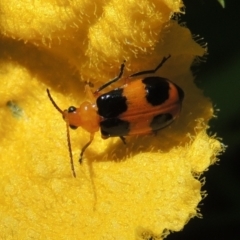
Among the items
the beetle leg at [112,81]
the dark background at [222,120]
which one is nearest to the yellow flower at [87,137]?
the beetle leg at [112,81]

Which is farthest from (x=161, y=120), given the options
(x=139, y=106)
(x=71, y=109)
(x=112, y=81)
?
(x=71, y=109)

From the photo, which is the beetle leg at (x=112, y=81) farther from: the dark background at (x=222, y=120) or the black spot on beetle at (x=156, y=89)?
the dark background at (x=222, y=120)

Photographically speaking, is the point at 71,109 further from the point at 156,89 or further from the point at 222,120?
the point at 222,120

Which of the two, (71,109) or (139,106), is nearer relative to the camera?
(139,106)

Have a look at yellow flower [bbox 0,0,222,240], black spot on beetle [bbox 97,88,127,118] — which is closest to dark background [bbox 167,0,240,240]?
Result: yellow flower [bbox 0,0,222,240]

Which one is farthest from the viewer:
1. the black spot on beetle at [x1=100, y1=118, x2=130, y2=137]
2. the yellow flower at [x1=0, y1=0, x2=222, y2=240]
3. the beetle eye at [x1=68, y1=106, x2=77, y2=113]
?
the beetle eye at [x1=68, y1=106, x2=77, y2=113]

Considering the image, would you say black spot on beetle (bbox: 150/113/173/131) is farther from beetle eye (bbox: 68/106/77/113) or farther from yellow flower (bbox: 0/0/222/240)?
beetle eye (bbox: 68/106/77/113)
